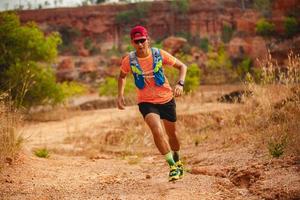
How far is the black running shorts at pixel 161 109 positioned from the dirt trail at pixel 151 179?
77 centimetres

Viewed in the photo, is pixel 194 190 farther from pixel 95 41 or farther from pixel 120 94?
pixel 95 41

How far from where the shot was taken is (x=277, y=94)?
8.98m

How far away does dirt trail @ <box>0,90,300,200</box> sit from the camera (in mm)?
4824

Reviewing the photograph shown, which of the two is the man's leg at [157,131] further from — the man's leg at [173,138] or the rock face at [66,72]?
the rock face at [66,72]

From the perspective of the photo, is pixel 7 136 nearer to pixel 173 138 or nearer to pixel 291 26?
pixel 173 138

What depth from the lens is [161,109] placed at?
18.4 feet

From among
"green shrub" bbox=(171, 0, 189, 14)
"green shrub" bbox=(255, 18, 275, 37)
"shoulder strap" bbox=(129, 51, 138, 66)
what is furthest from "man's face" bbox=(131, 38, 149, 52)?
"green shrub" bbox=(171, 0, 189, 14)

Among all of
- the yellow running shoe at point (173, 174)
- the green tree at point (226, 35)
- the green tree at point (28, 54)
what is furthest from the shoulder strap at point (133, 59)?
the green tree at point (226, 35)

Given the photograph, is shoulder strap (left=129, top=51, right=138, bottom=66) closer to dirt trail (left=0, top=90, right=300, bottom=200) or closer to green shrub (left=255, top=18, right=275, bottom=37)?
dirt trail (left=0, top=90, right=300, bottom=200)

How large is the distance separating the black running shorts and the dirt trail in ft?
2.52

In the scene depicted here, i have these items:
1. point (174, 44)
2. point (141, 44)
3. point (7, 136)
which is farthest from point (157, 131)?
point (174, 44)

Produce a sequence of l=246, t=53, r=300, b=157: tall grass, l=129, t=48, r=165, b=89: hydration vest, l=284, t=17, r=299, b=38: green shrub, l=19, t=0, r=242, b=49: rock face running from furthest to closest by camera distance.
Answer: l=19, t=0, r=242, b=49: rock face
l=284, t=17, r=299, b=38: green shrub
l=246, t=53, r=300, b=157: tall grass
l=129, t=48, r=165, b=89: hydration vest

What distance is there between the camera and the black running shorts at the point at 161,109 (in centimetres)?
550

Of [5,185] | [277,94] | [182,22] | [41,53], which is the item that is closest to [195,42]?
[182,22]
